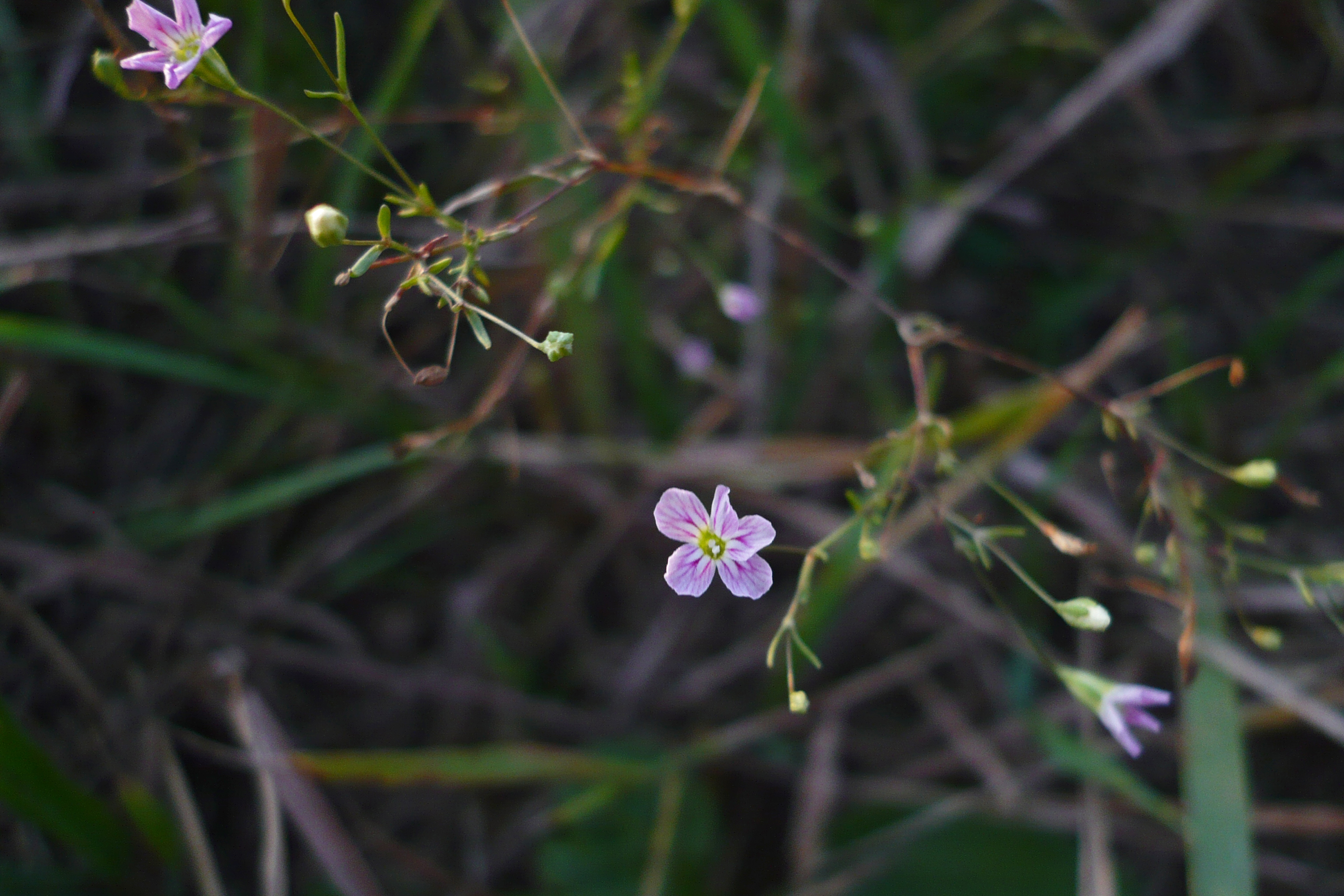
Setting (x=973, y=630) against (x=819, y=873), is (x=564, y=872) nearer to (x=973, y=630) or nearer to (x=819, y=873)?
(x=819, y=873)

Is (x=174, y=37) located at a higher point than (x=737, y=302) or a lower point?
lower

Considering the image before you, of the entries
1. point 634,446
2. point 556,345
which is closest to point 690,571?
point 556,345

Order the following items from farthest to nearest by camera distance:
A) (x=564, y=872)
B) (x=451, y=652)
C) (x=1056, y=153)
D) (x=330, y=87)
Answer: (x=1056, y=153) → (x=451, y=652) → (x=330, y=87) → (x=564, y=872)

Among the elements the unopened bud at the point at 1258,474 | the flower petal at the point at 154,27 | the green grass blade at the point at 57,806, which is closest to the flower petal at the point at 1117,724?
the unopened bud at the point at 1258,474

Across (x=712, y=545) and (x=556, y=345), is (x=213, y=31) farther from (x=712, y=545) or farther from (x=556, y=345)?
(x=712, y=545)

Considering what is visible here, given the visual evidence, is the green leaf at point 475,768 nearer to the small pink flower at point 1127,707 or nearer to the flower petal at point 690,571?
the flower petal at point 690,571

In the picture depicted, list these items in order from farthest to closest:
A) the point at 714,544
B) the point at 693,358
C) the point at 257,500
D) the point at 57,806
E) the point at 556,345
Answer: the point at 693,358 < the point at 257,500 < the point at 57,806 < the point at 714,544 < the point at 556,345

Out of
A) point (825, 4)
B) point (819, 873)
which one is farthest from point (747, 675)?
point (825, 4)
